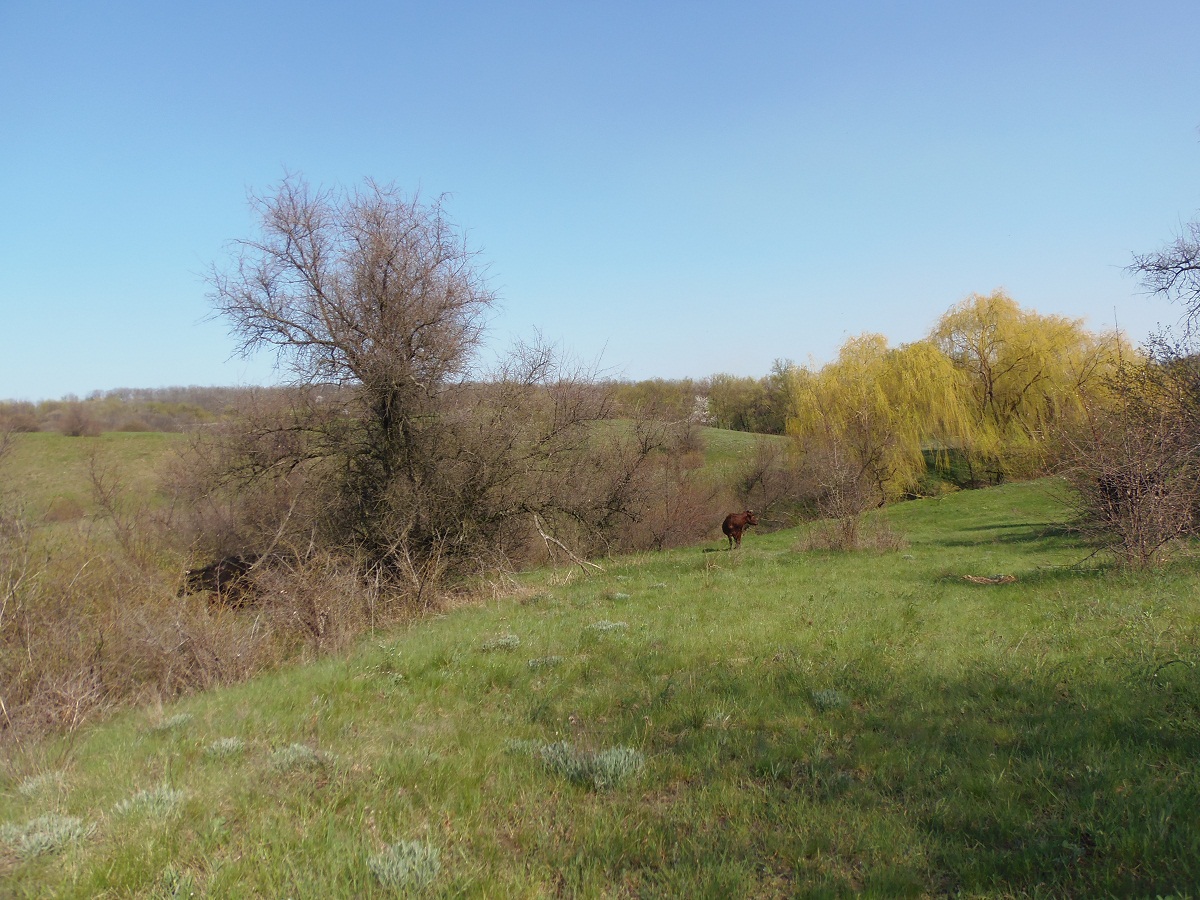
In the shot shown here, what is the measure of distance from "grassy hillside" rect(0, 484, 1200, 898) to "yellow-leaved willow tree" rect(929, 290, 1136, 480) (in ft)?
114

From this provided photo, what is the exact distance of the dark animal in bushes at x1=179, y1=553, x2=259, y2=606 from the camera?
11367mm

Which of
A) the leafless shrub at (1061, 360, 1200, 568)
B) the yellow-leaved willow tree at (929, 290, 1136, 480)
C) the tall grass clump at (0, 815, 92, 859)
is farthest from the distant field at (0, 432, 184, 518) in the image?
the yellow-leaved willow tree at (929, 290, 1136, 480)

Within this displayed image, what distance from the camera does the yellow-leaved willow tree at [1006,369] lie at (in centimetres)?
3791

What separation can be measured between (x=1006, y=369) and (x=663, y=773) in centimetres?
4281

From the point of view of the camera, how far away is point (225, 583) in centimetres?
1219

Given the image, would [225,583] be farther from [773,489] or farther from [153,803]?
[773,489]

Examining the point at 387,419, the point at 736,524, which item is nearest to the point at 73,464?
the point at 387,419

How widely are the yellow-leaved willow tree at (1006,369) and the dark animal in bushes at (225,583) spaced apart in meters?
38.2

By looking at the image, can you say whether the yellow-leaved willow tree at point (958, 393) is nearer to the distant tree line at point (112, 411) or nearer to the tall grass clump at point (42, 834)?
the distant tree line at point (112, 411)

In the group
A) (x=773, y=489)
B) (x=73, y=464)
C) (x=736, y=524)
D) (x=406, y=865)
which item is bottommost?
(x=773, y=489)

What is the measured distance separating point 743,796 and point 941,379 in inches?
1569

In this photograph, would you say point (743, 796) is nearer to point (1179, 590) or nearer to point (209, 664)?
point (209, 664)

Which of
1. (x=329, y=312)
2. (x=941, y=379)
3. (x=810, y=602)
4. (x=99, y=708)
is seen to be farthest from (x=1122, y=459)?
(x=941, y=379)

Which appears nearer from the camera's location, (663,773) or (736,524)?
(663,773)
